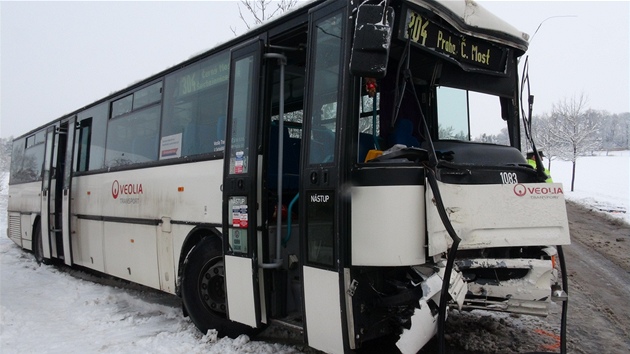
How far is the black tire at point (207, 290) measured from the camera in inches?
209

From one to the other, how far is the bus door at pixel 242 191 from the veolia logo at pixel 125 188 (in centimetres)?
250

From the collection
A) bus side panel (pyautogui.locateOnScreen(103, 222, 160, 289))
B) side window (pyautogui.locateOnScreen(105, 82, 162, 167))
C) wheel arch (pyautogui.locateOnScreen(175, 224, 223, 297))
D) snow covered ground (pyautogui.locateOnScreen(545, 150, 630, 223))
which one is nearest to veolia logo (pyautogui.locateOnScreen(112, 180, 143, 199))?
side window (pyautogui.locateOnScreen(105, 82, 162, 167))

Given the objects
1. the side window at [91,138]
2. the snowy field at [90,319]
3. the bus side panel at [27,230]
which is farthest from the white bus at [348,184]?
the bus side panel at [27,230]

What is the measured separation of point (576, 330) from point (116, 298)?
6323mm

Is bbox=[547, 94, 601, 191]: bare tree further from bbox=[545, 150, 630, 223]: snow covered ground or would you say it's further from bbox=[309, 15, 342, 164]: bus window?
bbox=[309, 15, 342, 164]: bus window

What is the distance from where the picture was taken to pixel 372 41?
328cm

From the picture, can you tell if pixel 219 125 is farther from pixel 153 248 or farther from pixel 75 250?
pixel 75 250

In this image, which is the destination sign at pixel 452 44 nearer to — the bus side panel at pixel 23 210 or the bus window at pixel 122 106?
the bus window at pixel 122 106

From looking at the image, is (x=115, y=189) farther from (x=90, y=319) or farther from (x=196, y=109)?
(x=196, y=109)

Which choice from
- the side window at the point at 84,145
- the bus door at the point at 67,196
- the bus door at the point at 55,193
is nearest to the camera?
the side window at the point at 84,145

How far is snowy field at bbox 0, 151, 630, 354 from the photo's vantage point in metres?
5.04

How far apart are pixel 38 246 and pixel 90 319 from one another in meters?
6.06

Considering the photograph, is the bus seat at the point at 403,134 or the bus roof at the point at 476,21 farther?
the bus seat at the point at 403,134

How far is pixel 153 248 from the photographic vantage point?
6535 mm
